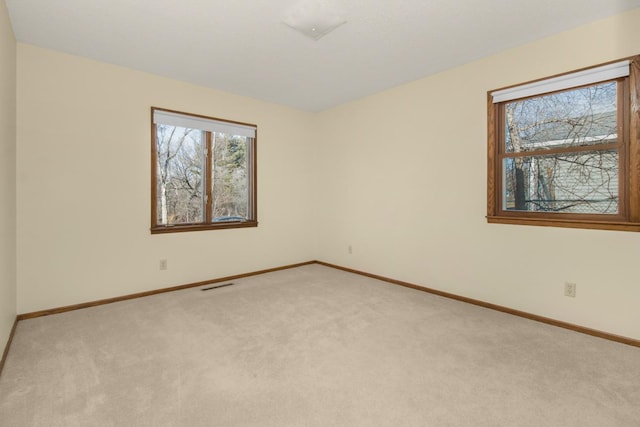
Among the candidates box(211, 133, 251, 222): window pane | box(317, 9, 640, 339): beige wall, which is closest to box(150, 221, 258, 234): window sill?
box(211, 133, 251, 222): window pane

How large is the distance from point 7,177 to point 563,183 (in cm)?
448

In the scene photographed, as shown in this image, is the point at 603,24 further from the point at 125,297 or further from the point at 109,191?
the point at 125,297

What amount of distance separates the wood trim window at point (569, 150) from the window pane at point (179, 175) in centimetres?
331

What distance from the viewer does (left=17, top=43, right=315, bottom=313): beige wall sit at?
2.82 m

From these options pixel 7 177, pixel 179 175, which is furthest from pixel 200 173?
pixel 7 177

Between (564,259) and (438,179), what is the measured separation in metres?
1.36

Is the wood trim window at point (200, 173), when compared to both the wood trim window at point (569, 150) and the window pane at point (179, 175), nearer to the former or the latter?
the window pane at point (179, 175)

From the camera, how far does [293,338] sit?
2400 mm

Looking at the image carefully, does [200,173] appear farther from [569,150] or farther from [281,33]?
[569,150]

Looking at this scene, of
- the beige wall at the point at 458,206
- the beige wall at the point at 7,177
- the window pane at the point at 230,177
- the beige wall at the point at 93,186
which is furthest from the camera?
the window pane at the point at 230,177

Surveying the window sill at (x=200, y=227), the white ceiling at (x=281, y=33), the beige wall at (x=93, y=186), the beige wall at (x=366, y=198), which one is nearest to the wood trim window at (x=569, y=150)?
the beige wall at (x=366, y=198)

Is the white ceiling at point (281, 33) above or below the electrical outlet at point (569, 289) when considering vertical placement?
above

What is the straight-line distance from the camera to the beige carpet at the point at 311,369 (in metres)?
1.56

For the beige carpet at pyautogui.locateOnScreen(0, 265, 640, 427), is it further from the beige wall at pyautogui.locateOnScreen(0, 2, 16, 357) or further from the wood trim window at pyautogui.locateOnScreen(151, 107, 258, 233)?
the wood trim window at pyautogui.locateOnScreen(151, 107, 258, 233)
